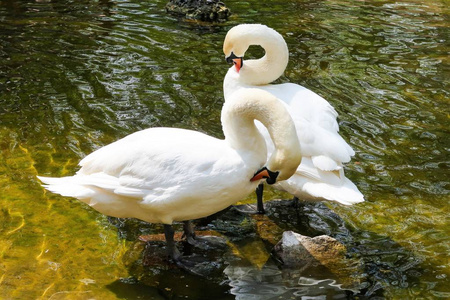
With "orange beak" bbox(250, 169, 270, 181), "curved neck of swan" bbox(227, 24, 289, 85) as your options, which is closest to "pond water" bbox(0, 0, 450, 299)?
"orange beak" bbox(250, 169, 270, 181)

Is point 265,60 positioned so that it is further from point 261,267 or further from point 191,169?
point 261,267

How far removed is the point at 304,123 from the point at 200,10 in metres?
7.30

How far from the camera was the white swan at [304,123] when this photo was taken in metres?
5.09

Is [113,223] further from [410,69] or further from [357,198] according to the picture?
[410,69]

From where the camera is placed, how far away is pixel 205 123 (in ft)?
24.6

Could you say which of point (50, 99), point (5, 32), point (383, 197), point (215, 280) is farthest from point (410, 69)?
point (5, 32)

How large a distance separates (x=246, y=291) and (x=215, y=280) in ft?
0.94

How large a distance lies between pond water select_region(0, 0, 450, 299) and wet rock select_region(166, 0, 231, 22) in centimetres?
23

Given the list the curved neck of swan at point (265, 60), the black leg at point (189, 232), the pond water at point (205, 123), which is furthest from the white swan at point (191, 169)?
the curved neck of swan at point (265, 60)

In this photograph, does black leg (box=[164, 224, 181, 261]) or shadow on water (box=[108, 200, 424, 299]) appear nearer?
shadow on water (box=[108, 200, 424, 299])

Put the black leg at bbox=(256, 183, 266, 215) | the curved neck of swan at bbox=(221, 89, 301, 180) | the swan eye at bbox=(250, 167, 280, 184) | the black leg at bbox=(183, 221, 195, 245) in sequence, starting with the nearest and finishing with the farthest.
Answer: the curved neck of swan at bbox=(221, 89, 301, 180) → the swan eye at bbox=(250, 167, 280, 184) → the black leg at bbox=(183, 221, 195, 245) → the black leg at bbox=(256, 183, 266, 215)

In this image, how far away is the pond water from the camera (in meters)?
4.62

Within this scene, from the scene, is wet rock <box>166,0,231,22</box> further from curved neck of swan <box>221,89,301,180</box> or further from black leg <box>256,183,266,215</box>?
curved neck of swan <box>221,89,301,180</box>

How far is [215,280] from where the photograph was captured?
4621mm
